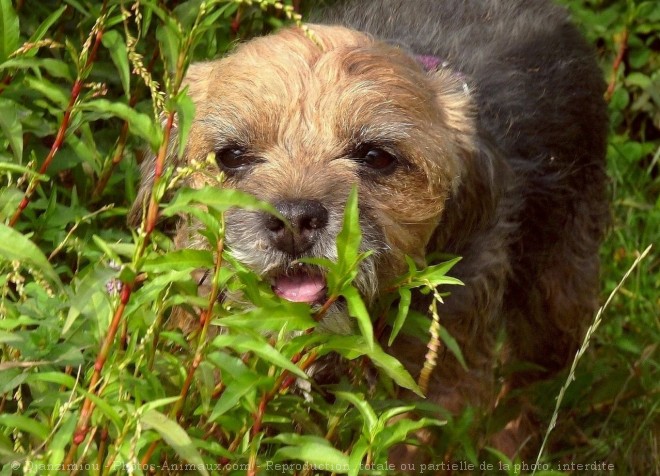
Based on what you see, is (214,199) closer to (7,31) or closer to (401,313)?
(401,313)

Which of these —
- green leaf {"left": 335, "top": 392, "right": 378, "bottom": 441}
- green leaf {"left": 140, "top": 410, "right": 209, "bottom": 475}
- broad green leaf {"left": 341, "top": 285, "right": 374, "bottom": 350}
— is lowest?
green leaf {"left": 335, "top": 392, "right": 378, "bottom": 441}

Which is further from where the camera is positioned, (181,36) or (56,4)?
(56,4)

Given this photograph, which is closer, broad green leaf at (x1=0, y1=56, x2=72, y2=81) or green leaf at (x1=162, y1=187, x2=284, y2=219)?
green leaf at (x1=162, y1=187, x2=284, y2=219)

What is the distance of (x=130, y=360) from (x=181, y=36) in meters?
0.60

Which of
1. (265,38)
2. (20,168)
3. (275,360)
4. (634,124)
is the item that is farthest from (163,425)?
(634,124)

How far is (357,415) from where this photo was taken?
2.50 metres

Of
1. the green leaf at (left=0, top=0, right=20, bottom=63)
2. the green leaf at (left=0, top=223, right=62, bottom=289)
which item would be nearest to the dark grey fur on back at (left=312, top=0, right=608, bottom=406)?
the green leaf at (left=0, top=0, right=20, bottom=63)

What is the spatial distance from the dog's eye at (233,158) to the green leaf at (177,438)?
1.33 meters

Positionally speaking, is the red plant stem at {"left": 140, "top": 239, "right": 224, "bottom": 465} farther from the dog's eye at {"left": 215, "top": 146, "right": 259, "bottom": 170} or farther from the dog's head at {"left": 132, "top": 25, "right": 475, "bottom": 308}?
the dog's eye at {"left": 215, "top": 146, "right": 259, "bottom": 170}

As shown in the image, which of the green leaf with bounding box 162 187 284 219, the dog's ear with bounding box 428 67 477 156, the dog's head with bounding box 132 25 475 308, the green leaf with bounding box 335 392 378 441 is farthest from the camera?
the dog's ear with bounding box 428 67 477 156

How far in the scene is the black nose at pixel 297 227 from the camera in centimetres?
272

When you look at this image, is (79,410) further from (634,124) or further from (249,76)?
(634,124)

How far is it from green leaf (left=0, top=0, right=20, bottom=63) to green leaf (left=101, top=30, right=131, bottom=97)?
0.23 meters

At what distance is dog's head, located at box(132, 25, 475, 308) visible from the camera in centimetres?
295
